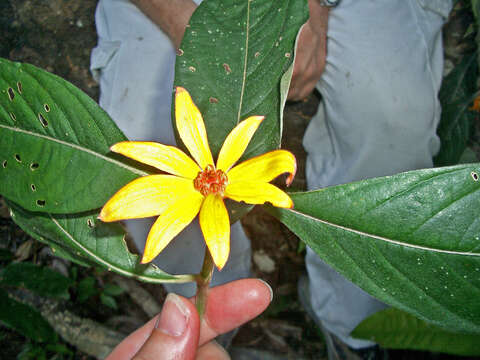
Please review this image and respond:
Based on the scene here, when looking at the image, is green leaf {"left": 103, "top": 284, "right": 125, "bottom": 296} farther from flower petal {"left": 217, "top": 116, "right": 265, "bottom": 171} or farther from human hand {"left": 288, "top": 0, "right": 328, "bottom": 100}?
flower petal {"left": 217, "top": 116, "right": 265, "bottom": 171}

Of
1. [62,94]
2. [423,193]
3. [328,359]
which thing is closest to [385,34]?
[423,193]

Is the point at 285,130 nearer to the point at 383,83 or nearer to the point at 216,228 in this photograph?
the point at 383,83

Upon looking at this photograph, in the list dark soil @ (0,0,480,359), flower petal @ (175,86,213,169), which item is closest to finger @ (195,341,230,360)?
flower petal @ (175,86,213,169)

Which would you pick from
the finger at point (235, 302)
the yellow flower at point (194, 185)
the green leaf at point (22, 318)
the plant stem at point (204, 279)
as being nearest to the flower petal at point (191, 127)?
the yellow flower at point (194, 185)

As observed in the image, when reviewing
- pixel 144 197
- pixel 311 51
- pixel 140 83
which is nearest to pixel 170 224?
pixel 144 197

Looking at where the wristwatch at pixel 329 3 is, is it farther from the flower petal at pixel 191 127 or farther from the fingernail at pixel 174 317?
the fingernail at pixel 174 317

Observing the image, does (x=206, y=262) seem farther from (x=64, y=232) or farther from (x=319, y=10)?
(x=319, y=10)
